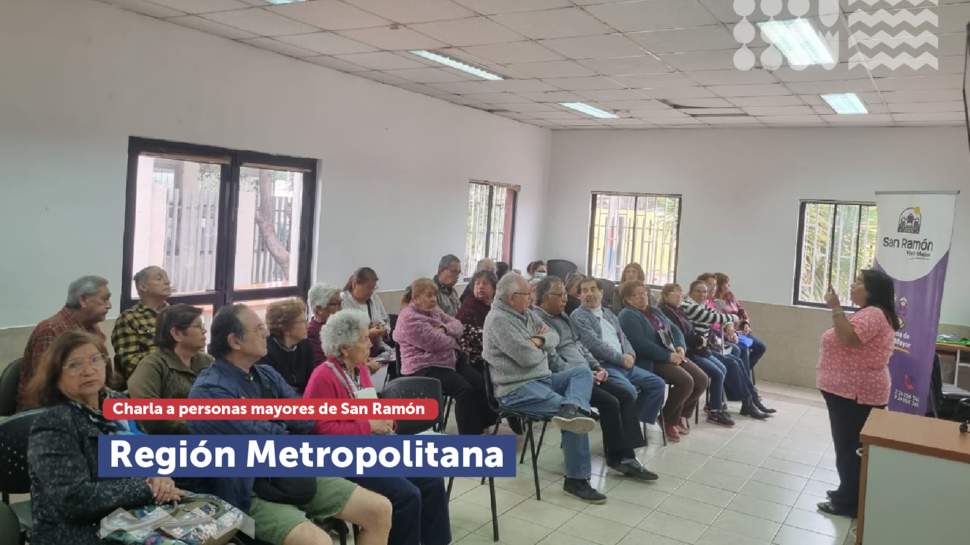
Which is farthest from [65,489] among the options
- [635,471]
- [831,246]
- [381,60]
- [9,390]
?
[831,246]

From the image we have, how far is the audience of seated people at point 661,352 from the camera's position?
5.41 meters

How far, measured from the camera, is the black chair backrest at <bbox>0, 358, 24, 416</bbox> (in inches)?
121

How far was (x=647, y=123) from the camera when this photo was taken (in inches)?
333

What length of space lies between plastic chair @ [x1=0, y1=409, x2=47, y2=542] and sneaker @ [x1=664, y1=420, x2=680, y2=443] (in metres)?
4.31

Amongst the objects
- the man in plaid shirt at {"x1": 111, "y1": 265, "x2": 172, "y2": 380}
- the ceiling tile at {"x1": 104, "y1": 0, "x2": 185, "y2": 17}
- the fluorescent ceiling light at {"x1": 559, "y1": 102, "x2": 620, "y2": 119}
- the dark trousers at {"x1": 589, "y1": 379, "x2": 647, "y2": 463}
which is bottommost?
the dark trousers at {"x1": 589, "y1": 379, "x2": 647, "y2": 463}

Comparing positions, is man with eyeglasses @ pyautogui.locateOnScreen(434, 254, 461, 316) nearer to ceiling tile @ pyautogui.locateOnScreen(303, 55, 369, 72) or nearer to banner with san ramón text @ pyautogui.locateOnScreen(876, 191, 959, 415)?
ceiling tile @ pyautogui.locateOnScreen(303, 55, 369, 72)

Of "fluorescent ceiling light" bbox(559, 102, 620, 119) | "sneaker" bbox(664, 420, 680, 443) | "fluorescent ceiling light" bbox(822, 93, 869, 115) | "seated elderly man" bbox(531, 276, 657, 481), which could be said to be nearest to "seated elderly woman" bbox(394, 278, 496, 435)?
"seated elderly man" bbox(531, 276, 657, 481)

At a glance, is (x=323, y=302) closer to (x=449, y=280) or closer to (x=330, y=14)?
(x=449, y=280)

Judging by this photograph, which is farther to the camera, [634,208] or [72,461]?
[634,208]

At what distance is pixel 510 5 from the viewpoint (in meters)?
4.08

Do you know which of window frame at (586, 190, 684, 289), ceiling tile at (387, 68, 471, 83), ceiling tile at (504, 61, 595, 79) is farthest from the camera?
window frame at (586, 190, 684, 289)

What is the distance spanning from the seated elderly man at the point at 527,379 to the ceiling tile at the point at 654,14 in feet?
5.34

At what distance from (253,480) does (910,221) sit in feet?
13.4

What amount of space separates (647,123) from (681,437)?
4.22 m
